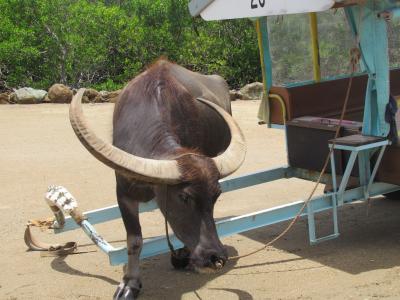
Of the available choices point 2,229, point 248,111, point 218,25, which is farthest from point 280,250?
point 218,25

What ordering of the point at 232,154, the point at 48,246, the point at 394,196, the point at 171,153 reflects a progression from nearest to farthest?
the point at 171,153 → the point at 232,154 → the point at 48,246 → the point at 394,196

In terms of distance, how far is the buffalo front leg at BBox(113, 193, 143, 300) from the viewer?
4.81 m

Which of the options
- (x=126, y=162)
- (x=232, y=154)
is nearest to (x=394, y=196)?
(x=232, y=154)

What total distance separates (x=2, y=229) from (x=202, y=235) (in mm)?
3148

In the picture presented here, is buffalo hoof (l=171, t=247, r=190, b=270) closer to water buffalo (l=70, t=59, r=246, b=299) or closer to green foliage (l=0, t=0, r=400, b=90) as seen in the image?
water buffalo (l=70, t=59, r=246, b=299)

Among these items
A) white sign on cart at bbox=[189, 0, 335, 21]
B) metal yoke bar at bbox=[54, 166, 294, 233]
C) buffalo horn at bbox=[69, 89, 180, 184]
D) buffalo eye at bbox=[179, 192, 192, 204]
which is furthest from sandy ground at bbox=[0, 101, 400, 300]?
white sign on cart at bbox=[189, 0, 335, 21]

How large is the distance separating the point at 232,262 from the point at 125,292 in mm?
1066

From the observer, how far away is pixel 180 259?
5414 mm

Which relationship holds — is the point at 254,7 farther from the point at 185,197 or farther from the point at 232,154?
the point at 185,197

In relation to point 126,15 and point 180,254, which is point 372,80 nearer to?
point 180,254

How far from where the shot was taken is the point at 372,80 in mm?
5242

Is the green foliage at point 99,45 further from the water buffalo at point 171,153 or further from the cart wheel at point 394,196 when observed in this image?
the water buffalo at point 171,153

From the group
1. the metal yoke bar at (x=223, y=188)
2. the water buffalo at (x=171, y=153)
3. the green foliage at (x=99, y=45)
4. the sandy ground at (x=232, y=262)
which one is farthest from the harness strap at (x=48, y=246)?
the green foliage at (x=99, y=45)

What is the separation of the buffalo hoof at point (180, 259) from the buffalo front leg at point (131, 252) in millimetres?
500
